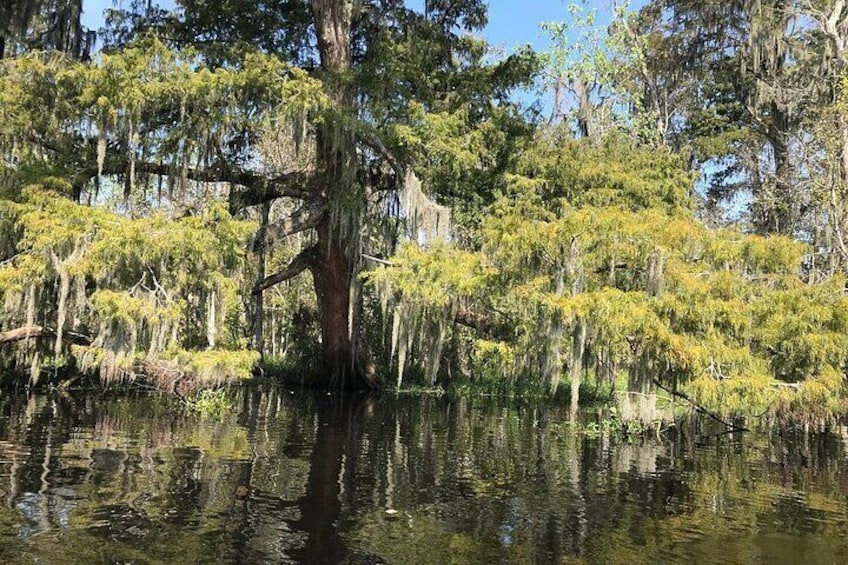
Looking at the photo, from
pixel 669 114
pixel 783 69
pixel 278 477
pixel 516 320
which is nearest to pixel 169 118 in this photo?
pixel 516 320

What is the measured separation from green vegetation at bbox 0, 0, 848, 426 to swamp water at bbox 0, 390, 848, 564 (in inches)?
55.2

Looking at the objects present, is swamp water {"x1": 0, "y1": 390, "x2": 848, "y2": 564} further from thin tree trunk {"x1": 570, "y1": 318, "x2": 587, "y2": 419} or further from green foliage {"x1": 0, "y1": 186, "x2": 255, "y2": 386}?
green foliage {"x1": 0, "y1": 186, "x2": 255, "y2": 386}

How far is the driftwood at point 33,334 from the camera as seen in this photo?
14602mm

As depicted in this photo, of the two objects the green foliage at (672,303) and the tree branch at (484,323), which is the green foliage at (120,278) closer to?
the green foliage at (672,303)

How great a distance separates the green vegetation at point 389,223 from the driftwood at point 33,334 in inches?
1.6

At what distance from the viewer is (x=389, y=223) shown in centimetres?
1848

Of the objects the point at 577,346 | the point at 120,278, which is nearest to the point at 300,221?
the point at 120,278

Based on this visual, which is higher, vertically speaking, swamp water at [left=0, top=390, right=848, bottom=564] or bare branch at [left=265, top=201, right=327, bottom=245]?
bare branch at [left=265, top=201, right=327, bottom=245]

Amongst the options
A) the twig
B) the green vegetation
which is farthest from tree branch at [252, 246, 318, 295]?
the twig

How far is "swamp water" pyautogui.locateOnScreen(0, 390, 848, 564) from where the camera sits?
6.14m

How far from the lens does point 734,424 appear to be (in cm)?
1488

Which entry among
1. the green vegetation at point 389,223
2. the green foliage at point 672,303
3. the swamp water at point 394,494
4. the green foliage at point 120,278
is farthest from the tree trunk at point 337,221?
the swamp water at point 394,494

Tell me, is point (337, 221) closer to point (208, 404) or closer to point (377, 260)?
point (377, 260)

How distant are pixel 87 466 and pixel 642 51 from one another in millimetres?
27523
